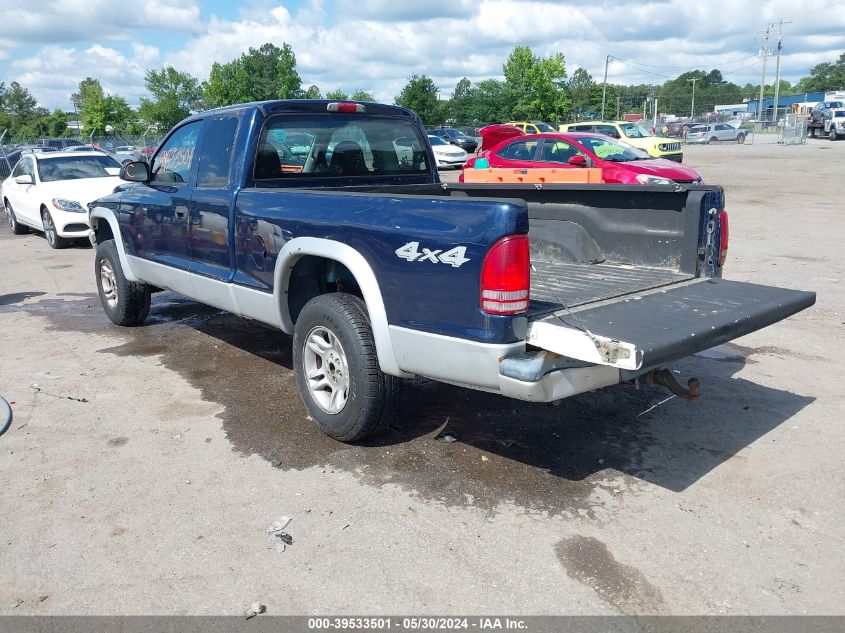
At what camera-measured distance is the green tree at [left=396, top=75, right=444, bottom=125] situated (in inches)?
2660

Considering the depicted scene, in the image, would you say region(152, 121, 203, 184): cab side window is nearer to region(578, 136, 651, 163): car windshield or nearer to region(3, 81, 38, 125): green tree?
region(578, 136, 651, 163): car windshield

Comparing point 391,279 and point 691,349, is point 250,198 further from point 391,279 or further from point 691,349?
point 691,349

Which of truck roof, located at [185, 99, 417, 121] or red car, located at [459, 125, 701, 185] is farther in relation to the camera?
red car, located at [459, 125, 701, 185]

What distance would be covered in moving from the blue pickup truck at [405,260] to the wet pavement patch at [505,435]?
1.07ft

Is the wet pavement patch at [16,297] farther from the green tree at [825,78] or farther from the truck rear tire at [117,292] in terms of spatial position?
the green tree at [825,78]

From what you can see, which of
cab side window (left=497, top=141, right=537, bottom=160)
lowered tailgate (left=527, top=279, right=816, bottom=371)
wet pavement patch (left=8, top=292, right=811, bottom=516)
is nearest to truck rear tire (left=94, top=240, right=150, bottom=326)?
wet pavement patch (left=8, top=292, right=811, bottom=516)

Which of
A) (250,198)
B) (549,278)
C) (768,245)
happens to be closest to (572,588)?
(549,278)

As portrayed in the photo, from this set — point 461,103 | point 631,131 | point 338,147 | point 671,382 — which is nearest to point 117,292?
point 338,147

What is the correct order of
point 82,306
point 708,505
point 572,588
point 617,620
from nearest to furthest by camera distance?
point 617,620
point 572,588
point 708,505
point 82,306

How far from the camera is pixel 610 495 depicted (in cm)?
385

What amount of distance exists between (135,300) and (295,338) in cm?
319

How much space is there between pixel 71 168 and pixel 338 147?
32.7ft

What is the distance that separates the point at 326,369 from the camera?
448 centimetres

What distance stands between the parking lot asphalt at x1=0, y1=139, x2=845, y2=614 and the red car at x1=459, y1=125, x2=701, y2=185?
8.78 meters
